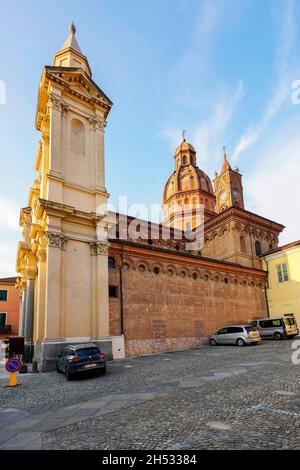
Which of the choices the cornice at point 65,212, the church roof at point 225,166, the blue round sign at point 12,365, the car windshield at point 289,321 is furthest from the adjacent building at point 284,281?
the blue round sign at point 12,365

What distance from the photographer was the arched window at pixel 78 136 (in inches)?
A: 826

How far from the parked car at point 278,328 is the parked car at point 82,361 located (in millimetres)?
17345

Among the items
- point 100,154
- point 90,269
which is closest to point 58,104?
point 100,154

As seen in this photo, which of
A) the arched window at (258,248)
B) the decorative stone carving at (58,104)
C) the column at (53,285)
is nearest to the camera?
the column at (53,285)

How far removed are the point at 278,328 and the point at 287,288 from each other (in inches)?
245

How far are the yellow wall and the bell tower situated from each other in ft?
41.9

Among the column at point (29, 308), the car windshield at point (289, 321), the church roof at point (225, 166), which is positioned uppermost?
the church roof at point (225, 166)

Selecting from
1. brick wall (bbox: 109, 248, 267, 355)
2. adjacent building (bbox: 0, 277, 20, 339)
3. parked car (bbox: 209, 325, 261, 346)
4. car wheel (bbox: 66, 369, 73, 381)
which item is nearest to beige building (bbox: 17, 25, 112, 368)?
brick wall (bbox: 109, 248, 267, 355)

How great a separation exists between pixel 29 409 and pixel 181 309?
16563 millimetres

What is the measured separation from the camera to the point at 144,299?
71.4 ft

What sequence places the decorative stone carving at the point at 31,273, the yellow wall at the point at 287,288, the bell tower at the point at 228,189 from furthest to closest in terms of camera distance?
1. the bell tower at the point at 228,189
2. the yellow wall at the point at 287,288
3. the decorative stone carving at the point at 31,273

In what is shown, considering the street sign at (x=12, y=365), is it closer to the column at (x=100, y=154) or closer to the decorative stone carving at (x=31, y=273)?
the decorative stone carving at (x=31, y=273)
